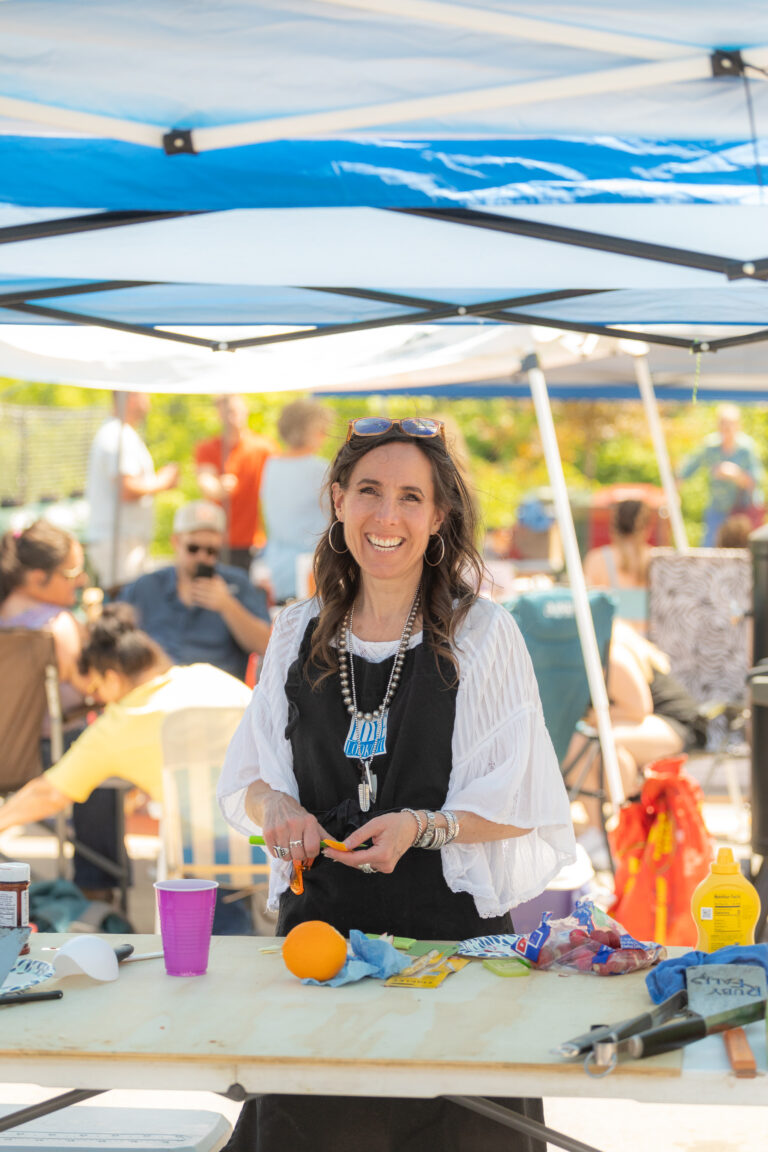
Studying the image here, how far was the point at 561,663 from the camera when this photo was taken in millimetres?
5227

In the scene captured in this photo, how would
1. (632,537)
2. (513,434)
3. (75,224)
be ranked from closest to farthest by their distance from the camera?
(75,224)
(632,537)
(513,434)

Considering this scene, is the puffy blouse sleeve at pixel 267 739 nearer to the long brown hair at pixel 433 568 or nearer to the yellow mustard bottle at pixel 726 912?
the long brown hair at pixel 433 568

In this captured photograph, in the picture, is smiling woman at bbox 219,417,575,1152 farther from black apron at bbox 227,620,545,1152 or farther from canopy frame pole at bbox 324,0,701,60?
canopy frame pole at bbox 324,0,701,60

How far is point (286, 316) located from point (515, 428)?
80.5 feet

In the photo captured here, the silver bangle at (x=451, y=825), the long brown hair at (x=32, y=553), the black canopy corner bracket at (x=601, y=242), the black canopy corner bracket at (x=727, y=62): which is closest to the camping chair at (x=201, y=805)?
the long brown hair at (x=32, y=553)

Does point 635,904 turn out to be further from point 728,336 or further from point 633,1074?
point 633,1074

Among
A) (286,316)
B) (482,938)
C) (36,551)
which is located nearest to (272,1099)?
(482,938)

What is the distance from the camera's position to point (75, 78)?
2.29 m

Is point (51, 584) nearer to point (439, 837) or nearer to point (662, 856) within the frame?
point (662, 856)

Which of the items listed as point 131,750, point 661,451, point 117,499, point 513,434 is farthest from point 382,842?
point 513,434

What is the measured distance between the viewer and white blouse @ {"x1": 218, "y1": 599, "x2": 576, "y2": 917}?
90.7 inches

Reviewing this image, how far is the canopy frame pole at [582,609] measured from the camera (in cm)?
495

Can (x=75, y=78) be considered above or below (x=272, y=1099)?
above

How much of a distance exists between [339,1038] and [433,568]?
100 centimetres
